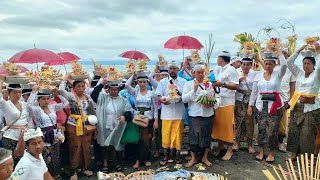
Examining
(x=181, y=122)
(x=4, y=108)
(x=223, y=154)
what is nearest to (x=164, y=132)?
(x=181, y=122)

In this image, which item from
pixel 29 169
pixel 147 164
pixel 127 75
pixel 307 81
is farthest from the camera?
pixel 127 75

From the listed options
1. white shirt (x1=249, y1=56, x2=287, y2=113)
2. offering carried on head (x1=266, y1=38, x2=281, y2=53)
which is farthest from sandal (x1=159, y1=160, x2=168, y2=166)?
offering carried on head (x1=266, y1=38, x2=281, y2=53)

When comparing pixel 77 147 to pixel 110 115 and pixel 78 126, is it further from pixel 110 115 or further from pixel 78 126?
pixel 110 115

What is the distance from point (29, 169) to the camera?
4.00m

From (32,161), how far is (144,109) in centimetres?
283

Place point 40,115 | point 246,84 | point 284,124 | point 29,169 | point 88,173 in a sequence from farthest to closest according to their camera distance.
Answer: point 284,124, point 246,84, point 88,173, point 40,115, point 29,169

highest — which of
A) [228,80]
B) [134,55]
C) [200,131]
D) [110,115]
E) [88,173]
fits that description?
[134,55]

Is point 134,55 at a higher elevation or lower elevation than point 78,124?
higher

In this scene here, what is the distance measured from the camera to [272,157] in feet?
20.7

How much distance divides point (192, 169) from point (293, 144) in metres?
2.00

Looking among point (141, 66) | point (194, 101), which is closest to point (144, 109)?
point (141, 66)

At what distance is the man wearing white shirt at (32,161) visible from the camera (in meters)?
3.97

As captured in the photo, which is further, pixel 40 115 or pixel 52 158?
pixel 52 158

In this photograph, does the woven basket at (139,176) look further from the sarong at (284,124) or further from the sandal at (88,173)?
the sarong at (284,124)
